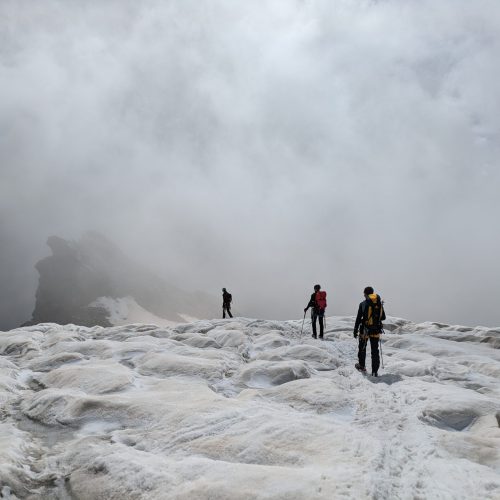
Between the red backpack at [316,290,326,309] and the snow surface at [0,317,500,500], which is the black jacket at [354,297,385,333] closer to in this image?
the snow surface at [0,317,500,500]

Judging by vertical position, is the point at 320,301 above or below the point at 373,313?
above

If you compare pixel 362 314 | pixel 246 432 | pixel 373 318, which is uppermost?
pixel 362 314

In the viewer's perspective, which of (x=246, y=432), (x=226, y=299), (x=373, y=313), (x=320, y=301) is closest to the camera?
(x=246, y=432)

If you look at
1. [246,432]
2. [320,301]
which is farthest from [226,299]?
[246,432]

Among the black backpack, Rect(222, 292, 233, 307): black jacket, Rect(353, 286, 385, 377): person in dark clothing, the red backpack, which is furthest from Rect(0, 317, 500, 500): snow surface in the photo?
Rect(222, 292, 233, 307): black jacket

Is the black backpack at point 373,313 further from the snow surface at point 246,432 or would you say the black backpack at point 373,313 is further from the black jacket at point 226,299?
the black jacket at point 226,299

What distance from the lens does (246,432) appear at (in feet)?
29.1

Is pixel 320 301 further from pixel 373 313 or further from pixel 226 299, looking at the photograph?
pixel 226 299

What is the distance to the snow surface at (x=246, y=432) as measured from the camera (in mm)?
6855

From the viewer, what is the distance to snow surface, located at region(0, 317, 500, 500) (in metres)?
6.86

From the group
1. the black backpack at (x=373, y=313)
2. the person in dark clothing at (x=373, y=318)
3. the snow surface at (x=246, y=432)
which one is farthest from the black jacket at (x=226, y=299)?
the black backpack at (x=373, y=313)

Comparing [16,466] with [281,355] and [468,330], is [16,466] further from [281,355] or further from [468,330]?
[468,330]

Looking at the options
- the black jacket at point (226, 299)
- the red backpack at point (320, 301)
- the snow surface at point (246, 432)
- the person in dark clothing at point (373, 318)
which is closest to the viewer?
the snow surface at point (246, 432)

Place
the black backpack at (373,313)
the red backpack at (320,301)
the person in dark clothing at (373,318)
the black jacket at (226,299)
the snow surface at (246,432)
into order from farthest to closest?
the black jacket at (226,299) < the red backpack at (320,301) < the black backpack at (373,313) < the person in dark clothing at (373,318) < the snow surface at (246,432)
